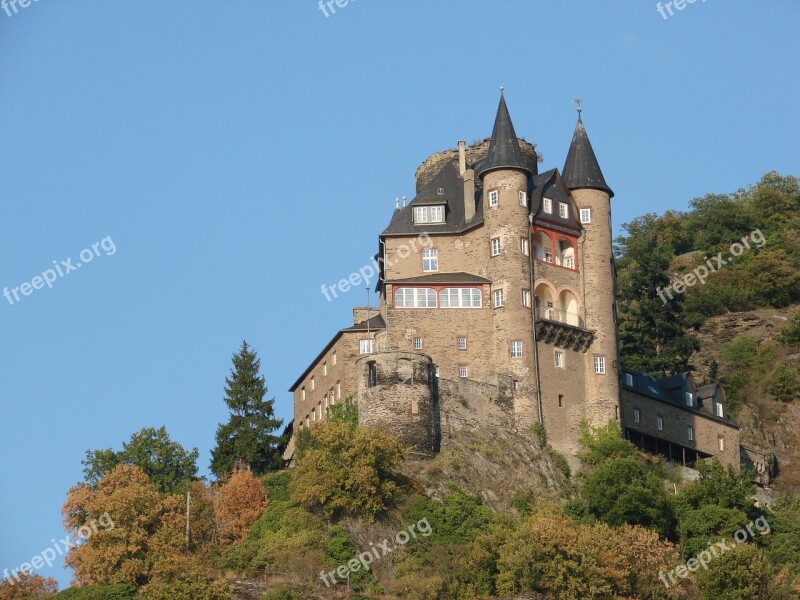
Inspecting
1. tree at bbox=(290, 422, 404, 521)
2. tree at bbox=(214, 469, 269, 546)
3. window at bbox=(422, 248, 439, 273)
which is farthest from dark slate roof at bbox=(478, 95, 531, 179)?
tree at bbox=(214, 469, 269, 546)

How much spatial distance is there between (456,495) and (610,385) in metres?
13.7

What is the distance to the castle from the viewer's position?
252 feet

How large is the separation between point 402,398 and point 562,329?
11.1 metres

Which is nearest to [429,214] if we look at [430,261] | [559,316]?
[430,261]

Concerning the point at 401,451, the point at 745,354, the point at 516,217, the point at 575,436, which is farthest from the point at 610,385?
the point at 745,354

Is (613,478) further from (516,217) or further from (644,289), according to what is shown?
(644,289)

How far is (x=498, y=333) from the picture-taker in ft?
264

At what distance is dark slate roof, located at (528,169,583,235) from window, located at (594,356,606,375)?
710 centimetres

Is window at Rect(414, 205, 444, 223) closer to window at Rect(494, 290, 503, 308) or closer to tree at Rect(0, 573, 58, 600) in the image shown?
window at Rect(494, 290, 503, 308)

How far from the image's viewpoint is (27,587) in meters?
69.4

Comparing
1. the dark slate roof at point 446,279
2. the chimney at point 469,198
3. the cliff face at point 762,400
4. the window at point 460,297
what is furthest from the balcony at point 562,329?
the cliff face at point 762,400

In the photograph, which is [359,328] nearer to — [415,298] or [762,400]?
[415,298]

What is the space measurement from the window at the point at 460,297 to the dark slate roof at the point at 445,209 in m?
4.11

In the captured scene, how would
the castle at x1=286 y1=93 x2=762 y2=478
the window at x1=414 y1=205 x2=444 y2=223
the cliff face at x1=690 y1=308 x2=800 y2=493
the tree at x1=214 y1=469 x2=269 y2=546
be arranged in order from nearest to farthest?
the tree at x1=214 y1=469 x2=269 y2=546 → the castle at x1=286 y1=93 x2=762 y2=478 → the window at x1=414 y1=205 x2=444 y2=223 → the cliff face at x1=690 y1=308 x2=800 y2=493
